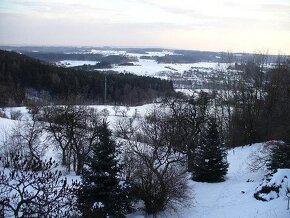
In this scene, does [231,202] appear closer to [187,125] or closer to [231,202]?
[231,202]

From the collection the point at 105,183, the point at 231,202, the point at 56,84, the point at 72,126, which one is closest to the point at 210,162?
the point at 231,202

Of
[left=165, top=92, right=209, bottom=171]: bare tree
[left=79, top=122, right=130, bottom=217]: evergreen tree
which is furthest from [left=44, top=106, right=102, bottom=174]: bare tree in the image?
[left=79, top=122, right=130, bottom=217]: evergreen tree

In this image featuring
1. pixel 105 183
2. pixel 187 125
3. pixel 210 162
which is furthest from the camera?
pixel 187 125

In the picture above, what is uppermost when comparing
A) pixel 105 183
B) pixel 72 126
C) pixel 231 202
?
pixel 72 126

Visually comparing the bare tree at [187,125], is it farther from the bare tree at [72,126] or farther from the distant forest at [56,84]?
the distant forest at [56,84]

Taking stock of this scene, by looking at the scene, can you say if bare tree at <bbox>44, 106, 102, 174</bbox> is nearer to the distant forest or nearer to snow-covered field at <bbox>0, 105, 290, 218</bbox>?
snow-covered field at <bbox>0, 105, 290, 218</bbox>

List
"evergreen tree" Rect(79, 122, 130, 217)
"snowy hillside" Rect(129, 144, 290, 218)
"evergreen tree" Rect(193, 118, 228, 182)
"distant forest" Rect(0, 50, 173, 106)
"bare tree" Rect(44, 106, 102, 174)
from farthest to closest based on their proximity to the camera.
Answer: "distant forest" Rect(0, 50, 173, 106) < "bare tree" Rect(44, 106, 102, 174) < "evergreen tree" Rect(193, 118, 228, 182) < "evergreen tree" Rect(79, 122, 130, 217) < "snowy hillside" Rect(129, 144, 290, 218)
